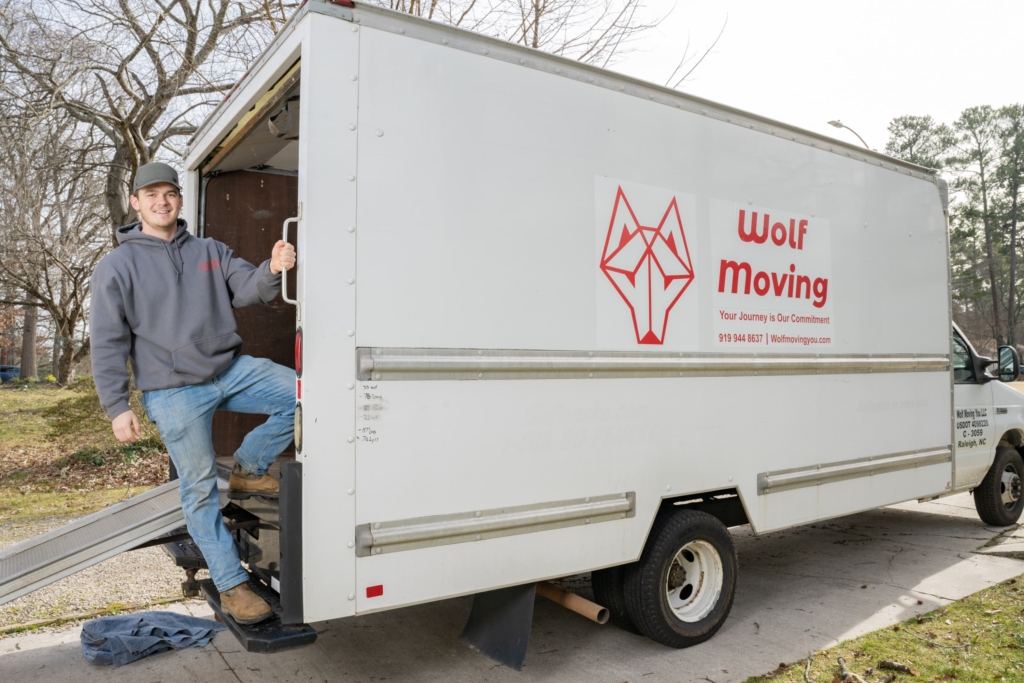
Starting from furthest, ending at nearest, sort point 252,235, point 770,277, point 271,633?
point 252,235
point 770,277
point 271,633

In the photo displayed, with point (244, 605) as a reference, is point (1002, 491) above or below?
below

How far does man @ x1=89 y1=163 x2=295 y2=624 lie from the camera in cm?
320

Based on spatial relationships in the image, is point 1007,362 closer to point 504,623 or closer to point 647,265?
point 647,265

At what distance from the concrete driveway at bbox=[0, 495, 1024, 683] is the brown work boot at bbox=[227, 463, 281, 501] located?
37.5 inches

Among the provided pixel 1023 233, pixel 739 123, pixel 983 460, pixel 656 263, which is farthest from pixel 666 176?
pixel 1023 233

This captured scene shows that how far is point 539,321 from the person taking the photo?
3.50 m

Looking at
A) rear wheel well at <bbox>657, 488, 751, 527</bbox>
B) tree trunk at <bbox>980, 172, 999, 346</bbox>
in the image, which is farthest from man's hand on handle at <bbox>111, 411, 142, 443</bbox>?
tree trunk at <bbox>980, 172, 999, 346</bbox>

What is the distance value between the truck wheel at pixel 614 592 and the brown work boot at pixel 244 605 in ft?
5.59

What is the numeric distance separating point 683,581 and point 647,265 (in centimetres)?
178

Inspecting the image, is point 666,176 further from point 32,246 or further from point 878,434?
point 32,246

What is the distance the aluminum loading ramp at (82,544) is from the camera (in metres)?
3.21

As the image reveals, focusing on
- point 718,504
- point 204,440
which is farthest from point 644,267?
point 204,440

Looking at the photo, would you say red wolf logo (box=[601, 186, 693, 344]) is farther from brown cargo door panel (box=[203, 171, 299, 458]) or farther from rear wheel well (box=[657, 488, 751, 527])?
brown cargo door panel (box=[203, 171, 299, 458])

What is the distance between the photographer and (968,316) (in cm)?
5212
